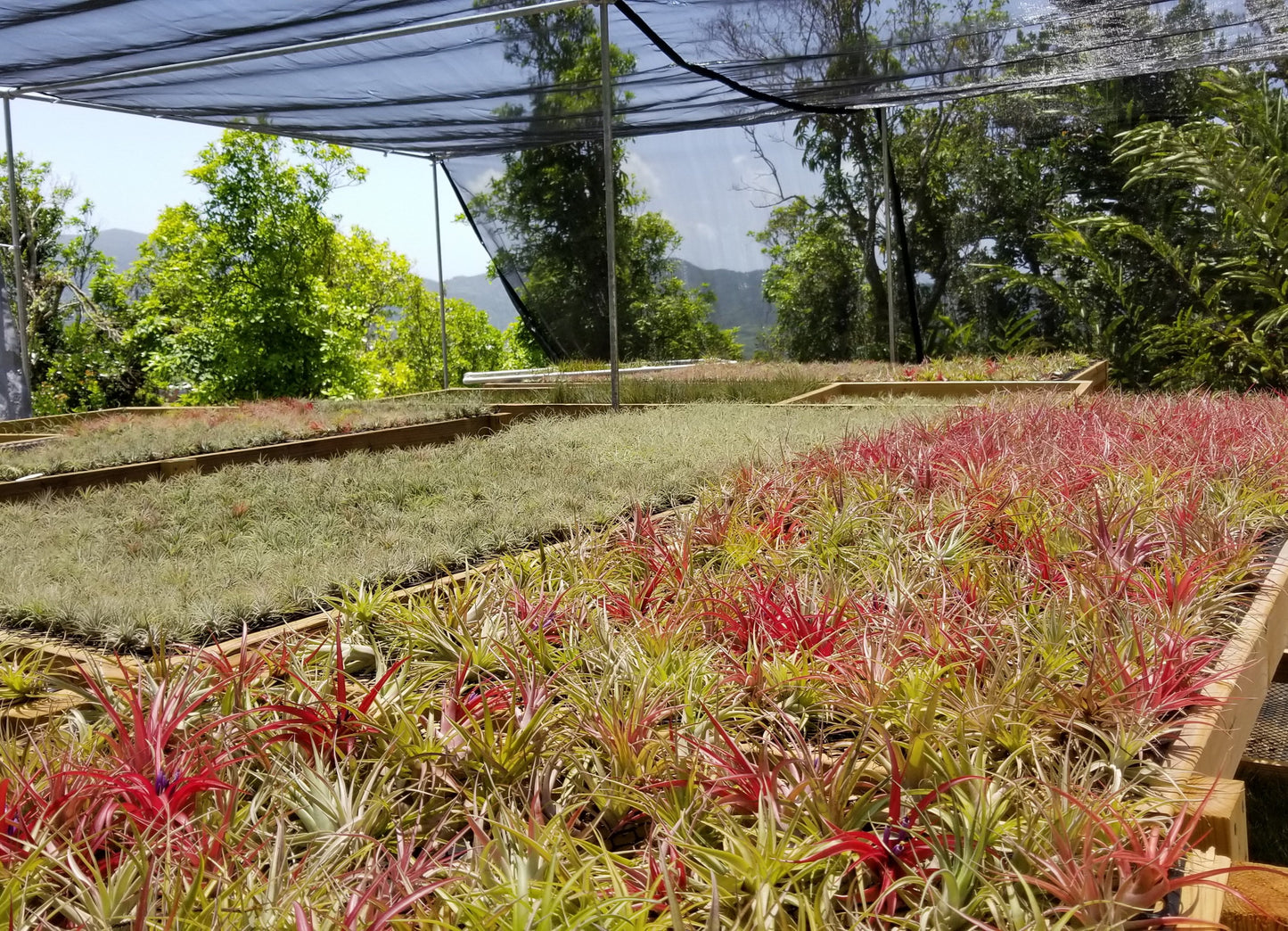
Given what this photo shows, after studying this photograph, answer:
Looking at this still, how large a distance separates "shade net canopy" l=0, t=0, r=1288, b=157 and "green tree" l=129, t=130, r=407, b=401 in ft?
13.6

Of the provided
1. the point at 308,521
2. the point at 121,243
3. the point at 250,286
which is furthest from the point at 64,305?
the point at 121,243

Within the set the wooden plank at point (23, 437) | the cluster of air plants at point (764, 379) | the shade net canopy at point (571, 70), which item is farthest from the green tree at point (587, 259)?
the wooden plank at point (23, 437)

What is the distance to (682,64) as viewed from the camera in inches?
224

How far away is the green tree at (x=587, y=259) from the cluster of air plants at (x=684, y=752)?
6708 millimetres

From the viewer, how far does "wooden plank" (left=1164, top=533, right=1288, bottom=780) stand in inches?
46.4

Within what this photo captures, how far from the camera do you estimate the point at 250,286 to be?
1094 cm

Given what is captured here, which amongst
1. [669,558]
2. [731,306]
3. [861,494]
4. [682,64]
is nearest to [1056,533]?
[861,494]

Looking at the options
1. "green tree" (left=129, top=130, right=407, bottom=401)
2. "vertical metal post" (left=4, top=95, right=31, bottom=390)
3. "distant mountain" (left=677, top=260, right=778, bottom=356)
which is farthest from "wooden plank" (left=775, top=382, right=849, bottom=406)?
"green tree" (left=129, top=130, right=407, bottom=401)

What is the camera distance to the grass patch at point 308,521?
68.9 inches

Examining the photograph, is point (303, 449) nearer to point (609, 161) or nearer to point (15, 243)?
point (609, 161)

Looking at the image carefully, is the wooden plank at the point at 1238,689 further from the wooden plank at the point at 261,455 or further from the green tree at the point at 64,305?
the green tree at the point at 64,305

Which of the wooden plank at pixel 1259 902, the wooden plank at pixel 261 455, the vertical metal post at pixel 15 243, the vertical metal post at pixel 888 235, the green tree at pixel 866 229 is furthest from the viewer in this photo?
the green tree at pixel 866 229

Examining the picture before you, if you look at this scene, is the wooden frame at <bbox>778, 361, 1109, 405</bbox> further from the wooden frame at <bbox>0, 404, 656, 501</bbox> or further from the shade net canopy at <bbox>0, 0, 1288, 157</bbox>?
the shade net canopy at <bbox>0, 0, 1288, 157</bbox>

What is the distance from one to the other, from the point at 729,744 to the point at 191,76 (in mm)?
6024
